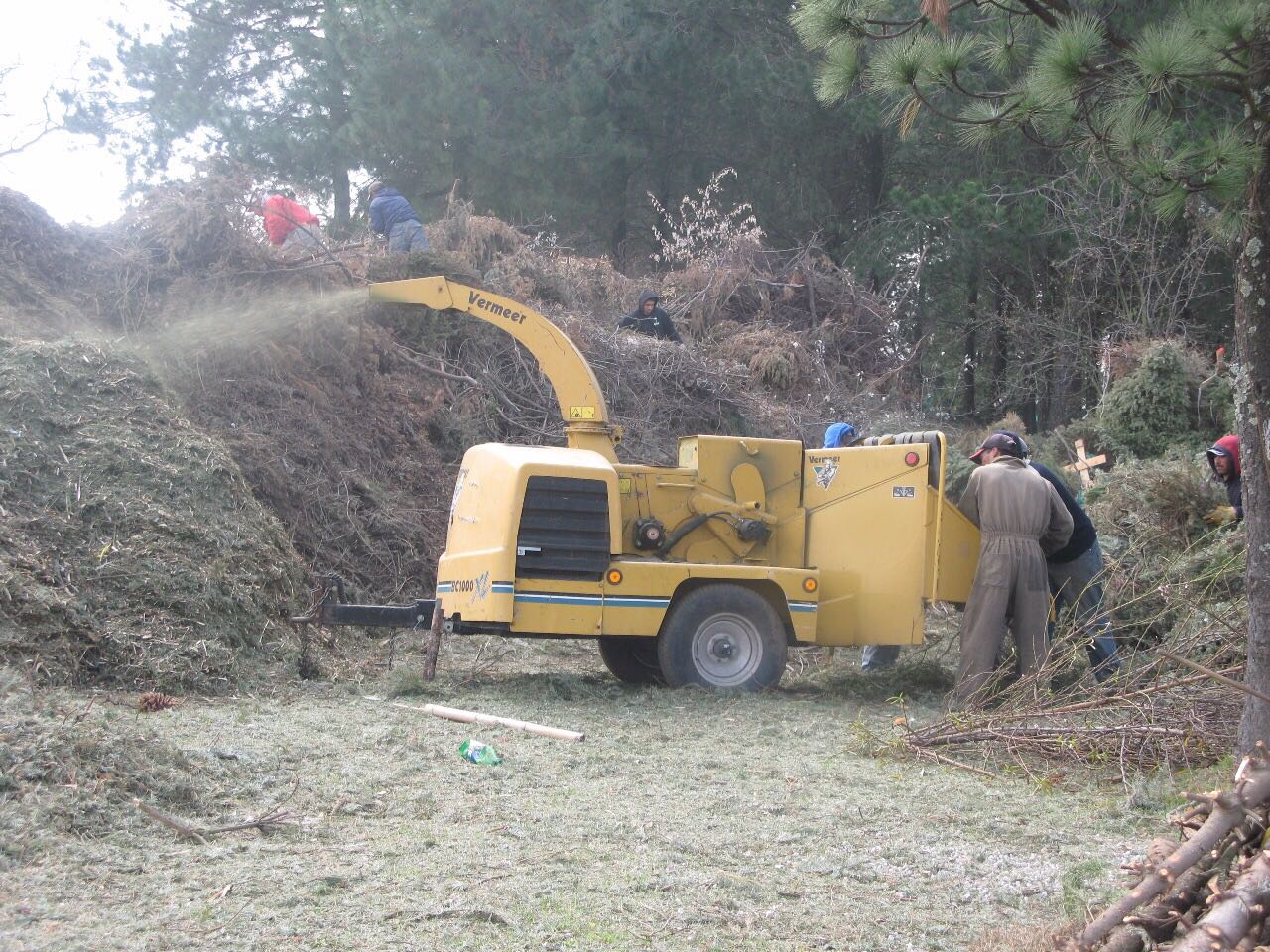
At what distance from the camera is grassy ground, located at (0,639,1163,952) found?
4262 millimetres

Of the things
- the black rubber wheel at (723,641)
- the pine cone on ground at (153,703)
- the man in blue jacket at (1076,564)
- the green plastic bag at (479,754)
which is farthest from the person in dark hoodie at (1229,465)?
the pine cone on ground at (153,703)

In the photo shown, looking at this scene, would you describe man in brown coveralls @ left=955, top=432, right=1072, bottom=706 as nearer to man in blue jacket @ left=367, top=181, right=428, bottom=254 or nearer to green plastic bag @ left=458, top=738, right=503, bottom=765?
green plastic bag @ left=458, top=738, right=503, bottom=765

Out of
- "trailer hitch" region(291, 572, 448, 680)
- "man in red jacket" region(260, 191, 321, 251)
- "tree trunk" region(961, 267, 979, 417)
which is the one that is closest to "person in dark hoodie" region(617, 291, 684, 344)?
"man in red jacket" region(260, 191, 321, 251)

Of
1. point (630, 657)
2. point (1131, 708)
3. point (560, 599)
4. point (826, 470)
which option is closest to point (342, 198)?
point (630, 657)

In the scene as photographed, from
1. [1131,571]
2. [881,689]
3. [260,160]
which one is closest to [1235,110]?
[1131,571]

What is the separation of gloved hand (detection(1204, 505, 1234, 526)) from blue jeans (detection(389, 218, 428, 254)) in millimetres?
9248

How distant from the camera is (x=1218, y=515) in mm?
10000

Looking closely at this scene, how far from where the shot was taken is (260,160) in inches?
910

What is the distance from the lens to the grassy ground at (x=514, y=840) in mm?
4262

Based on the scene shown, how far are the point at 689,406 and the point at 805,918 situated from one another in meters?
12.0

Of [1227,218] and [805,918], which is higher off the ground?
[1227,218]

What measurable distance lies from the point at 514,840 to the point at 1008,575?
15.7 feet

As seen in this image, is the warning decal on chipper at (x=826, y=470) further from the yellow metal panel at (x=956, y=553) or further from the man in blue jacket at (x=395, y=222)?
the man in blue jacket at (x=395, y=222)

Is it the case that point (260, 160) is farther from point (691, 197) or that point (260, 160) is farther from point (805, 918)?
point (805, 918)
